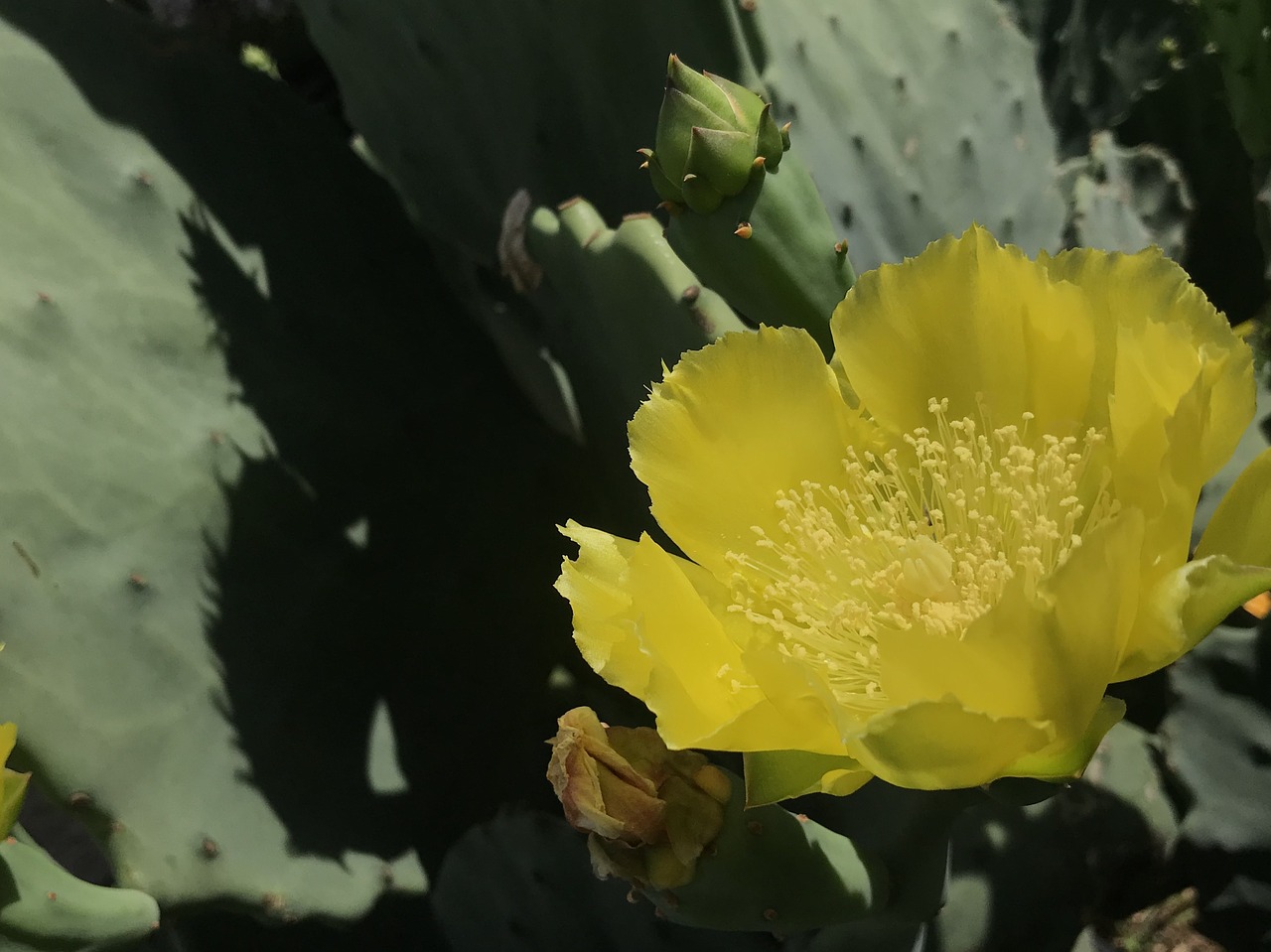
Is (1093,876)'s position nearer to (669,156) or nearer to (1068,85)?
(669,156)

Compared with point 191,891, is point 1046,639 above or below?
above

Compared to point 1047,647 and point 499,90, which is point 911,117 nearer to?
point 499,90

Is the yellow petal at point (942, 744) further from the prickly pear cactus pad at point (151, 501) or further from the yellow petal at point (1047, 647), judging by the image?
the prickly pear cactus pad at point (151, 501)

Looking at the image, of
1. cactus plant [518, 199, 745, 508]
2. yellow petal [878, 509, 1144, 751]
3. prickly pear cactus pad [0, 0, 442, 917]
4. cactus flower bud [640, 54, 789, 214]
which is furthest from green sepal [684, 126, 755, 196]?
prickly pear cactus pad [0, 0, 442, 917]

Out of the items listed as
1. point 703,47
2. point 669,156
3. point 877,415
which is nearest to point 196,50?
point 703,47

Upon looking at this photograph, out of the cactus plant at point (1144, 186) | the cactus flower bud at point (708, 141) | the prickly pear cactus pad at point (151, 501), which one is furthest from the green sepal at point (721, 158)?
the cactus plant at point (1144, 186)
